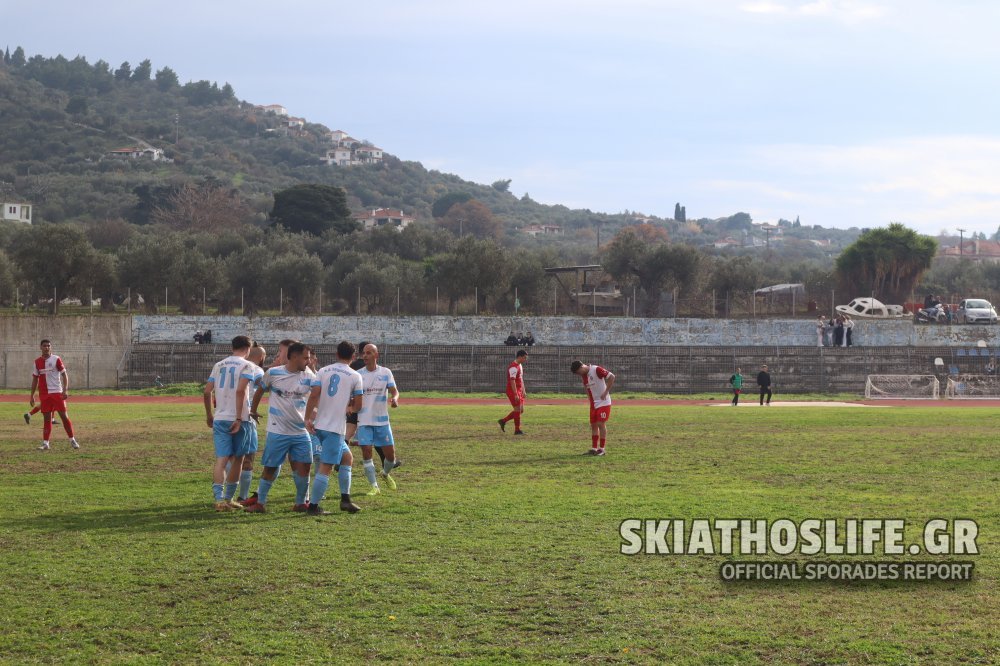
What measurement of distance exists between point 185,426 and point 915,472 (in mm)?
17047

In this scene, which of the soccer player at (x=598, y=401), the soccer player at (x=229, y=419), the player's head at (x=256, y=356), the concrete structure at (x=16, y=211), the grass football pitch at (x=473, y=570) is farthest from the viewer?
the concrete structure at (x=16, y=211)

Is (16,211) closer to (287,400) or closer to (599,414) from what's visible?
(599,414)

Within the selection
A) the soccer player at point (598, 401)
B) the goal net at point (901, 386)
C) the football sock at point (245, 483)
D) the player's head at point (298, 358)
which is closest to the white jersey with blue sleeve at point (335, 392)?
the player's head at point (298, 358)

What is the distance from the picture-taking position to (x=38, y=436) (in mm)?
22562

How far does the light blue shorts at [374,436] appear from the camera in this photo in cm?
1403

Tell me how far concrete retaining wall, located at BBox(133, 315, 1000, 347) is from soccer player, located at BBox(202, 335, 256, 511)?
4133 centimetres

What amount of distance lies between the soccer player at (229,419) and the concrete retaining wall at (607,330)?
136 ft

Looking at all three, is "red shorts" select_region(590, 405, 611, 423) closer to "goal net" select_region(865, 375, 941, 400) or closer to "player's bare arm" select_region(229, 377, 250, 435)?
"player's bare arm" select_region(229, 377, 250, 435)

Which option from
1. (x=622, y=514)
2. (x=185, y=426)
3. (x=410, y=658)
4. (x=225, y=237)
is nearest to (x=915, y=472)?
(x=622, y=514)

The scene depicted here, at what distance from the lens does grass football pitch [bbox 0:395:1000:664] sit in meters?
6.97

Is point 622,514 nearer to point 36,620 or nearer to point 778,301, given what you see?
point 36,620

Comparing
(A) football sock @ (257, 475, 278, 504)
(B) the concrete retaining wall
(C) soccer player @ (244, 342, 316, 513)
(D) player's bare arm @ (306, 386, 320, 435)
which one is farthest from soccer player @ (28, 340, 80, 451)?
(B) the concrete retaining wall

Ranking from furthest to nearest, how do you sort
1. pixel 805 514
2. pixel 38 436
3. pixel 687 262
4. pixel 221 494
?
pixel 687 262
pixel 38 436
pixel 221 494
pixel 805 514

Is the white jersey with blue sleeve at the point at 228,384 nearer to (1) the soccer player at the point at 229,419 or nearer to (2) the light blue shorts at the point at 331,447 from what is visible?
(1) the soccer player at the point at 229,419
